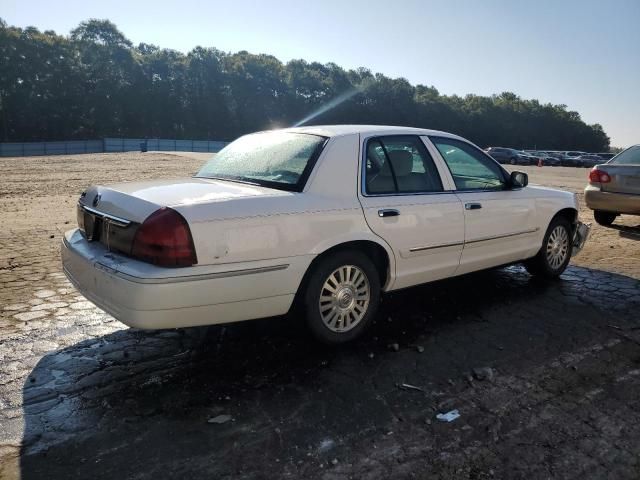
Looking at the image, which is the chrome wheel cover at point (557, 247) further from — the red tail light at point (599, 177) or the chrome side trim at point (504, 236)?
the red tail light at point (599, 177)

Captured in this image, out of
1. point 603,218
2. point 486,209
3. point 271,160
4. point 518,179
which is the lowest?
point 603,218

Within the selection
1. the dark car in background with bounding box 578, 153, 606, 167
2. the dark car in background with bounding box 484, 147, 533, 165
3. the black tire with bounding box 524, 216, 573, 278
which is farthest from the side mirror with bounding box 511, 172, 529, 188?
the dark car in background with bounding box 578, 153, 606, 167

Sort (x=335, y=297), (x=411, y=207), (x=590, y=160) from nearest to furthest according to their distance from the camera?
(x=335, y=297) → (x=411, y=207) → (x=590, y=160)

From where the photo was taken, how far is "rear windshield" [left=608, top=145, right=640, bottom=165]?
9008mm

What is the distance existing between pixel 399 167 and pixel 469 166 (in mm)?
942

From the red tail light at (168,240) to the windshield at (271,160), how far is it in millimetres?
863

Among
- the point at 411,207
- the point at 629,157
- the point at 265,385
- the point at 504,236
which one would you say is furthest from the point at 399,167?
the point at 629,157

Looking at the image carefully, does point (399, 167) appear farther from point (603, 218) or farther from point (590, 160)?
point (590, 160)

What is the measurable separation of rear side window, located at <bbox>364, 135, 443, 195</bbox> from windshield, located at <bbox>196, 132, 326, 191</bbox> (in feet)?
1.55

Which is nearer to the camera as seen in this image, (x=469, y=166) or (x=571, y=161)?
(x=469, y=166)

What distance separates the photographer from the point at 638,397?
3275 millimetres

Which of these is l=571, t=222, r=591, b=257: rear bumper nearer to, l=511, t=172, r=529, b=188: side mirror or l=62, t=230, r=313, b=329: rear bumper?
l=511, t=172, r=529, b=188: side mirror

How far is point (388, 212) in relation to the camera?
13.3ft

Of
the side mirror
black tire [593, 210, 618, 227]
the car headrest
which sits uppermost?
the car headrest
